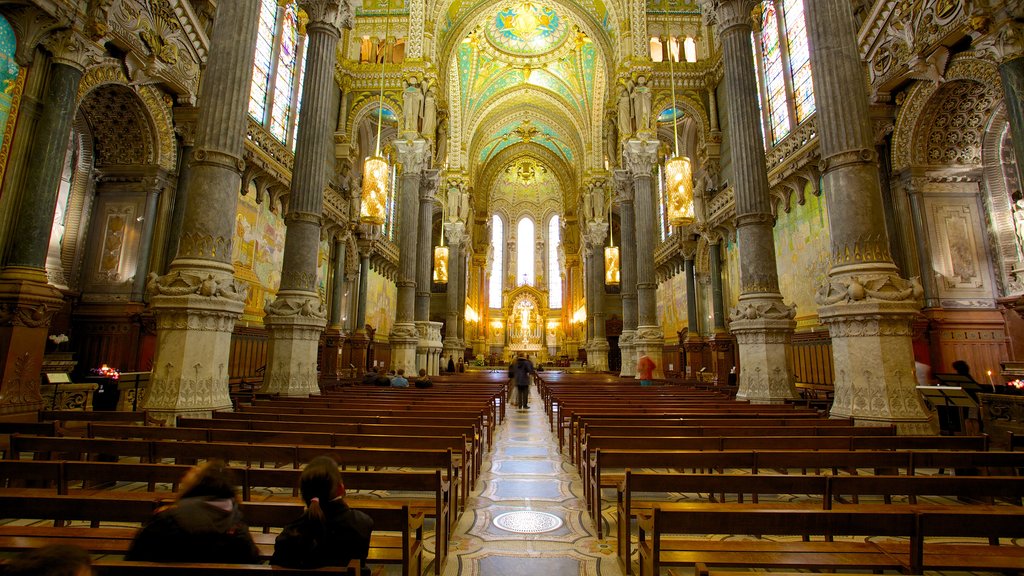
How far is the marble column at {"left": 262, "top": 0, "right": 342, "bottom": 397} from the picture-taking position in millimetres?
8055

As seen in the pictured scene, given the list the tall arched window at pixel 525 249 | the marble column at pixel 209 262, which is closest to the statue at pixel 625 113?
the marble column at pixel 209 262

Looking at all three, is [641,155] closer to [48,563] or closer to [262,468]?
[262,468]

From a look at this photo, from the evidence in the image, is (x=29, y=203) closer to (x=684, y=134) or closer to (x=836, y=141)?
(x=836, y=141)

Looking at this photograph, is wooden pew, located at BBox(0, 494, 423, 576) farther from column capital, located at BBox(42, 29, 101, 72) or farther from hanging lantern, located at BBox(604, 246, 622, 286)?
hanging lantern, located at BBox(604, 246, 622, 286)

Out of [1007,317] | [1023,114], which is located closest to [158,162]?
[1023,114]

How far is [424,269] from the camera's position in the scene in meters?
18.1

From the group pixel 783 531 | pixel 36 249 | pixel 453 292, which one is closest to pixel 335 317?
pixel 453 292

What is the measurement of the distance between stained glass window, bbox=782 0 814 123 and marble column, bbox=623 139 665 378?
4206 mm

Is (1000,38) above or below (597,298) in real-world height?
above

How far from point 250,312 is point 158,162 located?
4281 mm

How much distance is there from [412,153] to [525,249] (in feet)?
89.6

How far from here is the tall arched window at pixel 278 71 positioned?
13.5 meters

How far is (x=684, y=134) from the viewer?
827 inches

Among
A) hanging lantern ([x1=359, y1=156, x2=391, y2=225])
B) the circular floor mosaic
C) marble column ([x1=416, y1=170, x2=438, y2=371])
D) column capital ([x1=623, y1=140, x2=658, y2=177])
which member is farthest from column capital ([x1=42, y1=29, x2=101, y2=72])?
column capital ([x1=623, y1=140, x2=658, y2=177])
